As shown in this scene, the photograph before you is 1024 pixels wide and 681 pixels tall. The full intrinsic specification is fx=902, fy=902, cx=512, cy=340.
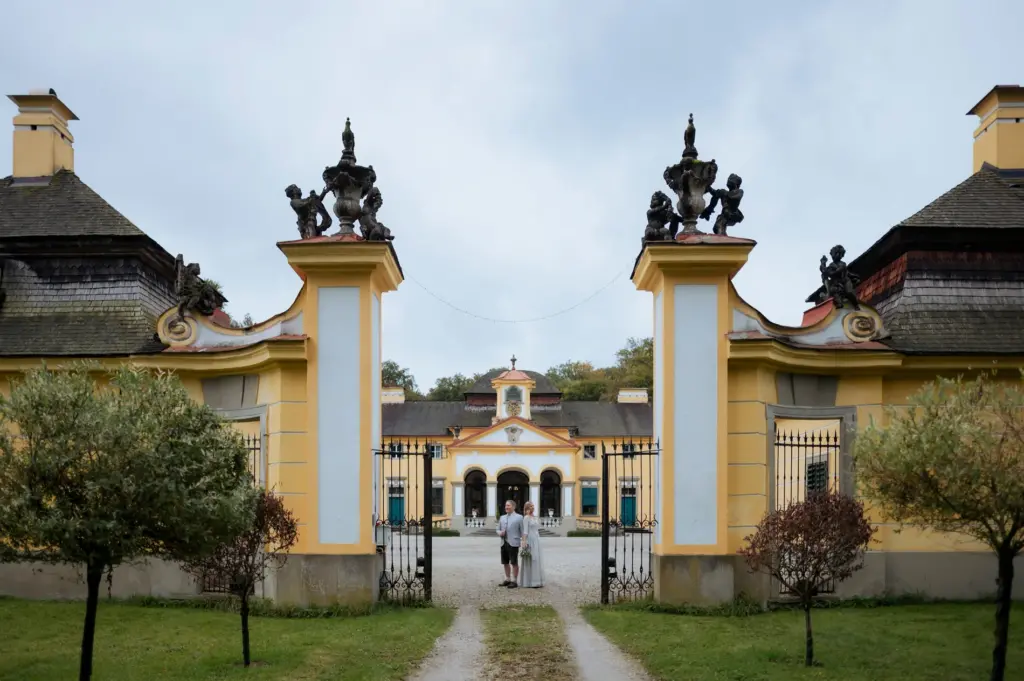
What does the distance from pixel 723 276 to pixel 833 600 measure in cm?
504

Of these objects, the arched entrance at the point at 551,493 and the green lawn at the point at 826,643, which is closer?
the green lawn at the point at 826,643

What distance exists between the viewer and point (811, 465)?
589 inches

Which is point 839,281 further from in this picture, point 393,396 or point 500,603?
point 393,396

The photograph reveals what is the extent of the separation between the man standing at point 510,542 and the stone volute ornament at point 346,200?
570 centimetres

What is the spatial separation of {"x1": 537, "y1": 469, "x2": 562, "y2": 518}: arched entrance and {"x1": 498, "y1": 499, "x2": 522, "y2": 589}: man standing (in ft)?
108

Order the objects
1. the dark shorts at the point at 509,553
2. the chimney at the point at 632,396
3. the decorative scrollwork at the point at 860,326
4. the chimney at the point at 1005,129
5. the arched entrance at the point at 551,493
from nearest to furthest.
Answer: the decorative scrollwork at the point at 860,326 → the dark shorts at the point at 509,553 → the chimney at the point at 1005,129 → the arched entrance at the point at 551,493 → the chimney at the point at 632,396

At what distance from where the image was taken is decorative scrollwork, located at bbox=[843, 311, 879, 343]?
13789mm

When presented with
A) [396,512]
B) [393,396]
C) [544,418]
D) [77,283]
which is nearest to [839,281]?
[77,283]

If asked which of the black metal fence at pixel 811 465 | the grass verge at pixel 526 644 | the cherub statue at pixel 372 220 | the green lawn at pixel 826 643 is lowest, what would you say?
the grass verge at pixel 526 644

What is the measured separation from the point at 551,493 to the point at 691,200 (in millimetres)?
37736

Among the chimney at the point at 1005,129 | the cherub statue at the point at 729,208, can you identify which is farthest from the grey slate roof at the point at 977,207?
the cherub statue at the point at 729,208

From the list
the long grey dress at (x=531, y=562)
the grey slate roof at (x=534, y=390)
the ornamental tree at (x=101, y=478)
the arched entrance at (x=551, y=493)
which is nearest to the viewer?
the ornamental tree at (x=101, y=478)

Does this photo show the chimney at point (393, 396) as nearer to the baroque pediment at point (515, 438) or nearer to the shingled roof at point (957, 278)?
the baroque pediment at point (515, 438)

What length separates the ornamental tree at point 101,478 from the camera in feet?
26.3
